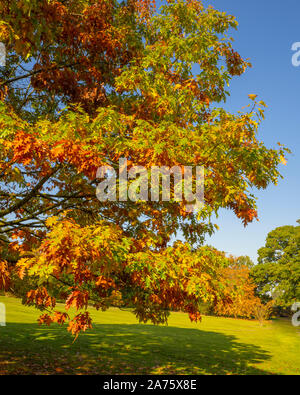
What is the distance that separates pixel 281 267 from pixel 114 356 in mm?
37366

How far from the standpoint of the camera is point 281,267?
150ft

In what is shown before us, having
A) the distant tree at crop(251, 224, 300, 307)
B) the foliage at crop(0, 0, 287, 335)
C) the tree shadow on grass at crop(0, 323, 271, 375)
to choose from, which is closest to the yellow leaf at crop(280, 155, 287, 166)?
the foliage at crop(0, 0, 287, 335)

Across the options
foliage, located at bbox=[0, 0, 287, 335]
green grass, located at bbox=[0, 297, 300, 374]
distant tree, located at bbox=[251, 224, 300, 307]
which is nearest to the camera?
foliage, located at bbox=[0, 0, 287, 335]

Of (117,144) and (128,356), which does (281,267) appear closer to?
(128,356)

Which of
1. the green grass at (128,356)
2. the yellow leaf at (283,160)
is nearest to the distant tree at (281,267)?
the green grass at (128,356)

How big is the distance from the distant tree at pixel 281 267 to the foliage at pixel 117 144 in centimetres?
4141

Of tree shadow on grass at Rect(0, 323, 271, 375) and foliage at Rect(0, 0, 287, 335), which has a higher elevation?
foliage at Rect(0, 0, 287, 335)

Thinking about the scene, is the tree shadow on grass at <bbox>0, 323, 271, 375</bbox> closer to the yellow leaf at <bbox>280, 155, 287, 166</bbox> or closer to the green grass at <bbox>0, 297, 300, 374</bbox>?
the green grass at <bbox>0, 297, 300, 374</bbox>

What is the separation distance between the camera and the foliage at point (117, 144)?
15.6 ft

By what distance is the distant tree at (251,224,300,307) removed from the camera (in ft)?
143

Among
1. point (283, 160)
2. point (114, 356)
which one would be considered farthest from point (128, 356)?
point (283, 160)

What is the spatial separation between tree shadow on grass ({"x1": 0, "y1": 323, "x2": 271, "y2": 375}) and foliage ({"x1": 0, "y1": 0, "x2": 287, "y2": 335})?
5.93 meters

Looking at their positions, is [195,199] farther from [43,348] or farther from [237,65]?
[43,348]
